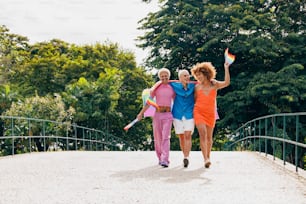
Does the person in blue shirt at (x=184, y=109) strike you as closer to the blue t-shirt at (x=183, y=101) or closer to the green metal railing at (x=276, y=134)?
the blue t-shirt at (x=183, y=101)

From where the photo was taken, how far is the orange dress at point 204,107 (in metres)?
10.3

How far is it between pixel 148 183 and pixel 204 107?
246 centimetres

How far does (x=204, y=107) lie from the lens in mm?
10297

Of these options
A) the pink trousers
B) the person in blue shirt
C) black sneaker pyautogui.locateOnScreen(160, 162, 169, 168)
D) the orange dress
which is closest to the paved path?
black sneaker pyautogui.locateOnScreen(160, 162, 169, 168)

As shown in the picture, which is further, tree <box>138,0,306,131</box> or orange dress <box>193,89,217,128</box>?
tree <box>138,0,306,131</box>

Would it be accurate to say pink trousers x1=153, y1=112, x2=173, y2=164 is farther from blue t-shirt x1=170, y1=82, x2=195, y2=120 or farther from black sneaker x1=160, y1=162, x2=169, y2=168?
blue t-shirt x1=170, y1=82, x2=195, y2=120

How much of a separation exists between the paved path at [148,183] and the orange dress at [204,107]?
2.72ft

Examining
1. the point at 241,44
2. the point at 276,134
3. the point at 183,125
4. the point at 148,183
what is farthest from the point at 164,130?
the point at 241,44

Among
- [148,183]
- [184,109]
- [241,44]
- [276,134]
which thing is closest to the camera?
[148,183]

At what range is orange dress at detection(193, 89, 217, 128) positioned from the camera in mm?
10297

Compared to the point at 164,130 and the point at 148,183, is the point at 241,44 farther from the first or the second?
the point at 148,183

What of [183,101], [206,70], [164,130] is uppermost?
[206,70]

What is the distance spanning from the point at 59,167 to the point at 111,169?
0.98 metres

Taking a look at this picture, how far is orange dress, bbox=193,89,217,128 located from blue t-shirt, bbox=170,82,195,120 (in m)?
0.11
